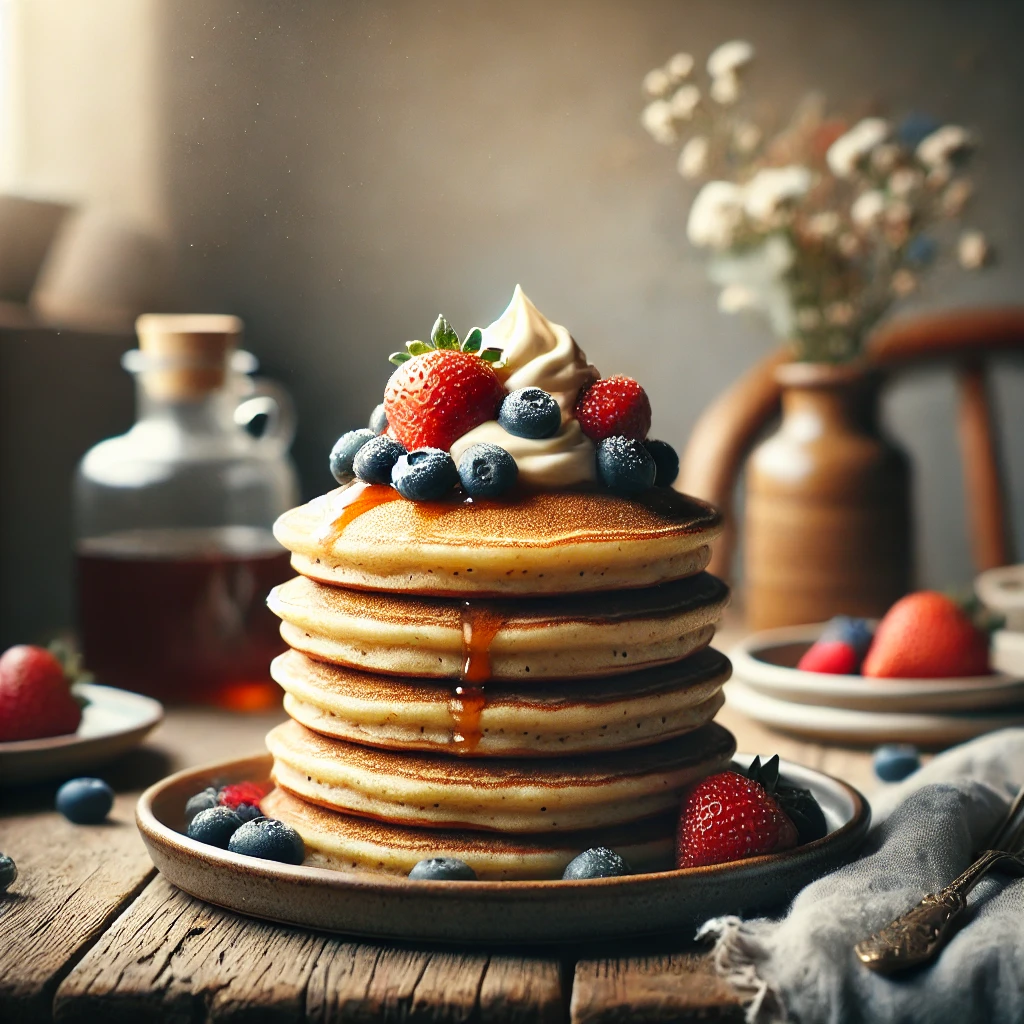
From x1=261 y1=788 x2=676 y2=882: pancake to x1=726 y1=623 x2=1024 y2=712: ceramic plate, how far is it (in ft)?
2.26

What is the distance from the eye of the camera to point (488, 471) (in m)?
1.15

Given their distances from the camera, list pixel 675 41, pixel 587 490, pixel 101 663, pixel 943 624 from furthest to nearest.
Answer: pixel 675 41
pixel 101 663
pixel 943 624
pixel 587 490

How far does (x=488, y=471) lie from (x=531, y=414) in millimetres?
66

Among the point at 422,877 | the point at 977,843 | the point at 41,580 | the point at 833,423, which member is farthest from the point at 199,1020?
the point at 41,580

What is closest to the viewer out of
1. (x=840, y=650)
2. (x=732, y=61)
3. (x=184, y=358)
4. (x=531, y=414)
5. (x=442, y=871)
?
(x=442, y=871)

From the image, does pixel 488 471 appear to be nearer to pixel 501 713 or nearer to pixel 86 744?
pixel 501 713

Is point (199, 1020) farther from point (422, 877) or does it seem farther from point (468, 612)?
point (468, 612)

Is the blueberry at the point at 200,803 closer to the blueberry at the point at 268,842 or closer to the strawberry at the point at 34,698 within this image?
the blueberry at the point at 268,842

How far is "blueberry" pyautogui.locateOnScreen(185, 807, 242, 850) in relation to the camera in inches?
46.6

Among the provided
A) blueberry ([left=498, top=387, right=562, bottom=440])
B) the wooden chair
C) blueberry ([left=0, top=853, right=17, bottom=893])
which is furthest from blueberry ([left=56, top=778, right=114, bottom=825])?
the wooden chair

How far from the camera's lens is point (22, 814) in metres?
1.54

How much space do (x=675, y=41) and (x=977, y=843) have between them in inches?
112

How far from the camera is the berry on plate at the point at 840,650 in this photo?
6.39 ft

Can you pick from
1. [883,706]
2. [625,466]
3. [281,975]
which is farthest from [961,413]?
[281,975]
